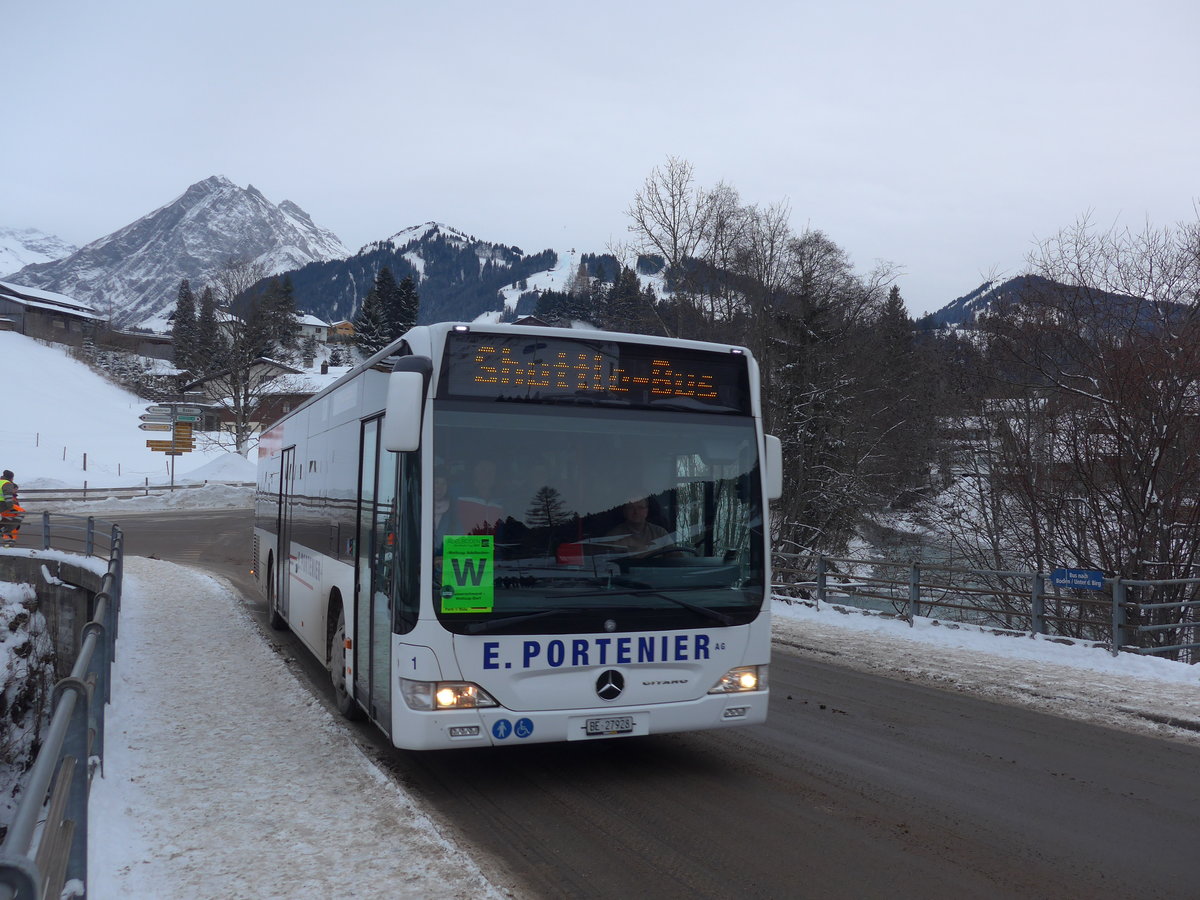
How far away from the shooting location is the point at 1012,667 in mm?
12102

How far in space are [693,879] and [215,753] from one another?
4.00 m

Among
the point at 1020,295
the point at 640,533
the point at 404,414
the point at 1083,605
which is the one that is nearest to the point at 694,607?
the point at 640,533

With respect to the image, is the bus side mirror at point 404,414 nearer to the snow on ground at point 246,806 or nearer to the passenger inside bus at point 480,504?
the passenger inside bus at point 480,504

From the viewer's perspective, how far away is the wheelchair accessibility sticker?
6.18 metres

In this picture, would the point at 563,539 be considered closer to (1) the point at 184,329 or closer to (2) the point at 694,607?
(2) the point at 694,607

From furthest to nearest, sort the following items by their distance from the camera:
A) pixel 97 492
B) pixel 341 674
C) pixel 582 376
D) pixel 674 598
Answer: pixel 97 492, pixel 341 674, pixel 582 376, pixel 674 598

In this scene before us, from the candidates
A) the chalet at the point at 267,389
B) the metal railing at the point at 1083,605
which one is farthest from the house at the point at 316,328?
the metal railing at the point at 1083,605

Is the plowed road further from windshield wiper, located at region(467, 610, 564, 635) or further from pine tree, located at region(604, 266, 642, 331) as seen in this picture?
pine tree, located at region(604, 266, 642, 331)

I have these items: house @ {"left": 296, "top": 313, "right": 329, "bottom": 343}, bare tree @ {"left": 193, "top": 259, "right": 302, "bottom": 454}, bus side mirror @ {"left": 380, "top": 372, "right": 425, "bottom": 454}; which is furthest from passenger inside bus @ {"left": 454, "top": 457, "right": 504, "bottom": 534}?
house @ {"left": 296, "top": 313, "right": 329, "bottom": 343}

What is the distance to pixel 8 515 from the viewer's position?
2352 cm

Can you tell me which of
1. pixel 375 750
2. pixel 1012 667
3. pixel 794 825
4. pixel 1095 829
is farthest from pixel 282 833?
pixel 1012 667

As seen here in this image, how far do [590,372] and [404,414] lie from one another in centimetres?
145

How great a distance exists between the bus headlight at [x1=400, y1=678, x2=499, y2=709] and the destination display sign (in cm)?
184

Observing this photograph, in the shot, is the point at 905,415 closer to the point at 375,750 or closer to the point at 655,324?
the point at 655,324
